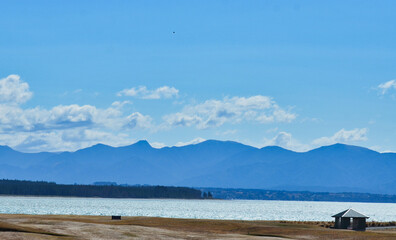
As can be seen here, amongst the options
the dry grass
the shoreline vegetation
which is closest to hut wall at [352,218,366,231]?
the shoreline vegetation

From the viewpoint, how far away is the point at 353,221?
9950cm

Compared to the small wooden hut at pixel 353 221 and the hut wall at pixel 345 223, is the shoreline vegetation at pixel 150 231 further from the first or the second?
the hut wall at pixel 345 223

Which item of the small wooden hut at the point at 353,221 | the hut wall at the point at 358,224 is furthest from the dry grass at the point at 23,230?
the hut wall at the point at 358,224

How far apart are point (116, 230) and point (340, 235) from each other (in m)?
27.5

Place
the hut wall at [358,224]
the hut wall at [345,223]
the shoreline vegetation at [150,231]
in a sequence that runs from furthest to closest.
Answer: the hut wall at [345,223]
the hut wall at [358,224]
the shoreline vegetation at [150,231]

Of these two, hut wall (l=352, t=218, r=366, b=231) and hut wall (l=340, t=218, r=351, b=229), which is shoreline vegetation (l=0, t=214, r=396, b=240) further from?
hut wall (l=340, t=218, r=351, b=229)

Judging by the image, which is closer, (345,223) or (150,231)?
(150,231)

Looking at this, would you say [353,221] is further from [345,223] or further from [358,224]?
[345,223]

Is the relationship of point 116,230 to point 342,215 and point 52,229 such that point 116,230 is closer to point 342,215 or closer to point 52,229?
point 52,229

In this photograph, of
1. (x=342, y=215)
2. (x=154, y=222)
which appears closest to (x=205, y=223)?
(x=154, y=222)

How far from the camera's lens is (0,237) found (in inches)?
2317

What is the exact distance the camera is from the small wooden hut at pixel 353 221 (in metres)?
99.3

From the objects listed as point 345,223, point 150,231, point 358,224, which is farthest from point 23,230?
point 345,223

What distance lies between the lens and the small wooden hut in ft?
326
